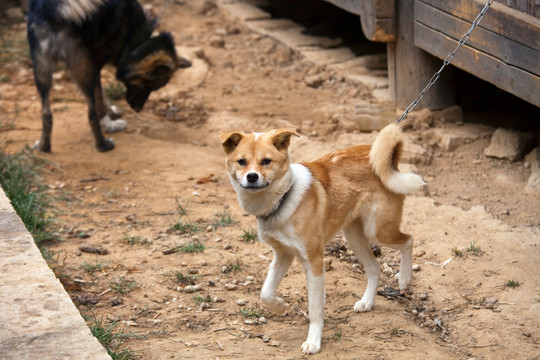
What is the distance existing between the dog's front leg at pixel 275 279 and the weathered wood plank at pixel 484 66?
238 centimetres

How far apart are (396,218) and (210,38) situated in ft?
23.5

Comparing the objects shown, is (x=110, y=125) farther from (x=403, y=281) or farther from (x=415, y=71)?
(x=403, y=281)

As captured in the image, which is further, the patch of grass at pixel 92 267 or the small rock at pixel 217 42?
the small rock at pixel 217 42

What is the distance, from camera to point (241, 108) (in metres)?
8.41

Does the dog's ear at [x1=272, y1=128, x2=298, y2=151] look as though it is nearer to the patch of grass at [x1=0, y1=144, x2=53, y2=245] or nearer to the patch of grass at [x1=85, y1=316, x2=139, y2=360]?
the patch of grass at [x1=85, y1=316, x2=139, y2=360]

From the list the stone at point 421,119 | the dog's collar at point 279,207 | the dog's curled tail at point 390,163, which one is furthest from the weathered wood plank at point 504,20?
the dog's collar at point 279,207

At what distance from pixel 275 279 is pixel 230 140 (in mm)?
856

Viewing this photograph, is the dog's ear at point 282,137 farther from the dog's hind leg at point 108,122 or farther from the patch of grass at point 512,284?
the dog's hind leg at point 108,122

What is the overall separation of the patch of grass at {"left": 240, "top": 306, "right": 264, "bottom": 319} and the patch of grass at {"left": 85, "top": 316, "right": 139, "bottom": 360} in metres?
0.68

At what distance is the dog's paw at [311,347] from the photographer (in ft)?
13.2

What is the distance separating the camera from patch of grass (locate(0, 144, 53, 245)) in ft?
18.5

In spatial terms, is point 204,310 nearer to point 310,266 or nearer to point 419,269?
point 310,266

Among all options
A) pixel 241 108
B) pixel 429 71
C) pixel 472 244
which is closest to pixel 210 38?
pixel 241 108

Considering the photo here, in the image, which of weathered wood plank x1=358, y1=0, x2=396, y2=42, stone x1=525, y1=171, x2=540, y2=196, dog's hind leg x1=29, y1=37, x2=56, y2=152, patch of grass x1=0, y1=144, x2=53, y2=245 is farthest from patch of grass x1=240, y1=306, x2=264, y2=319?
dog's hind leg x1=29, y1=37, x2=56, y2=152
